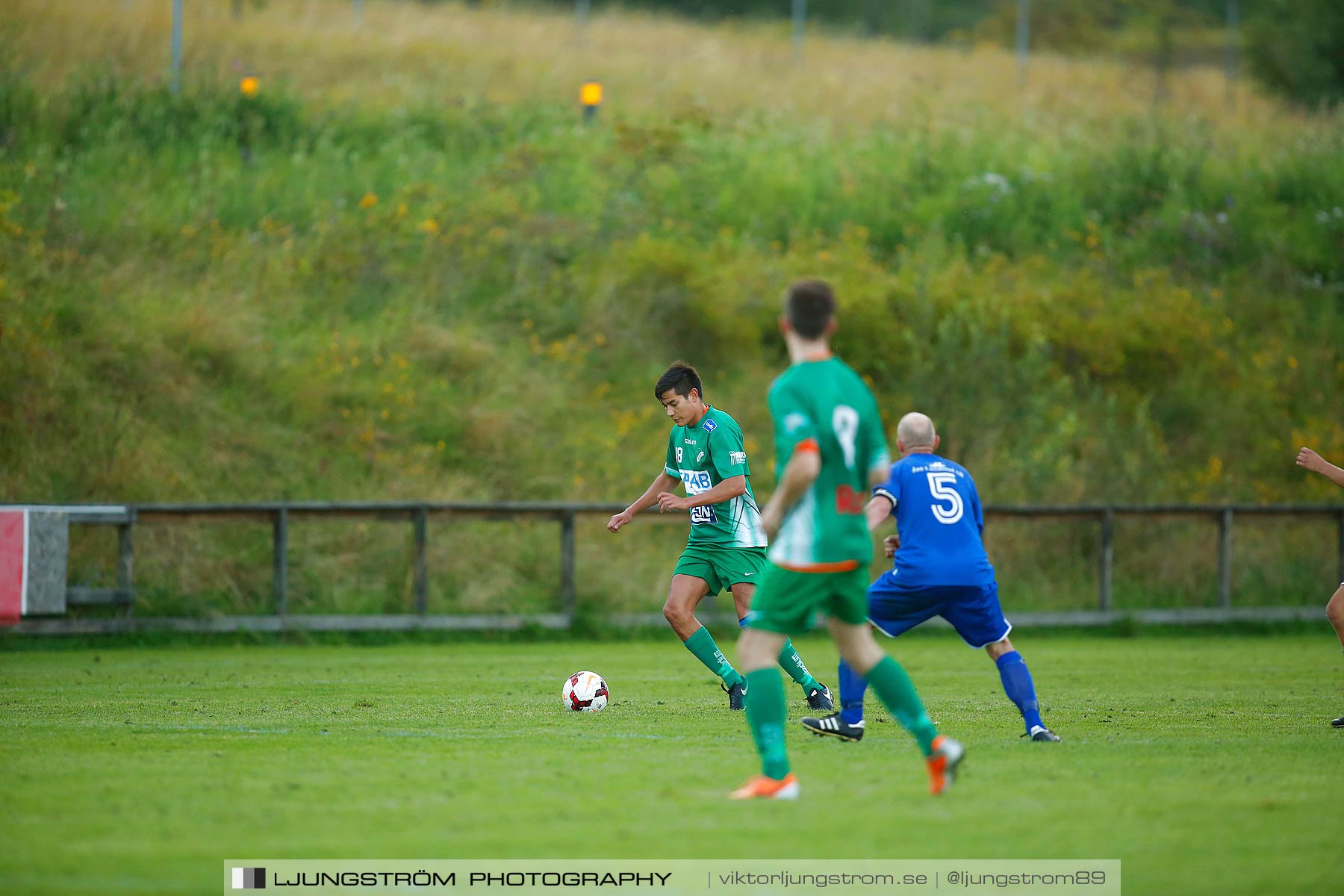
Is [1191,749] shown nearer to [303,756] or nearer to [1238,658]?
[303,756]

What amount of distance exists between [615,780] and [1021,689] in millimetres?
2633

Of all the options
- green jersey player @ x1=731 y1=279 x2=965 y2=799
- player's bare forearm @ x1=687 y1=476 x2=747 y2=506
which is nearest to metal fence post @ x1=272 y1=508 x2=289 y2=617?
player's bare forearm @ x1=687 y1=476 x2=747 y2=506

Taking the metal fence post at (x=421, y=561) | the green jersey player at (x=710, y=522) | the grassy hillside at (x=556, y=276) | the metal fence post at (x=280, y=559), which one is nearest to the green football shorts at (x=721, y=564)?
the green jersey player at (x=710, y=522)

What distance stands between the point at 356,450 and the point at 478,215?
6270 mm

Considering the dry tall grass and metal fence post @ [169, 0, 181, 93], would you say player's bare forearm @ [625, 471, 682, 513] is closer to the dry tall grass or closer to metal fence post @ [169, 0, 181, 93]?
metal fence post @ [169, 0, 181, 93]

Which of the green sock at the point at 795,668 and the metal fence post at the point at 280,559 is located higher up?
the green sock at the point at 795,668

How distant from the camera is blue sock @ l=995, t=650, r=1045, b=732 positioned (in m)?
8.47

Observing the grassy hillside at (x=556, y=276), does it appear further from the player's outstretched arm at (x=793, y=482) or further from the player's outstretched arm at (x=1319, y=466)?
the player's outstretched arm at (x=793, y=482)

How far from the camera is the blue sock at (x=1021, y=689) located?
8.47m

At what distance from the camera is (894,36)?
44.0m

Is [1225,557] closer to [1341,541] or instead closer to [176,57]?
[1341,541]

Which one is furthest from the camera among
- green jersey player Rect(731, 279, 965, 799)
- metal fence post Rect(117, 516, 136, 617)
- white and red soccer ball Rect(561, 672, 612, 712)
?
metal fence post Rect(117, 516, 136, 617)

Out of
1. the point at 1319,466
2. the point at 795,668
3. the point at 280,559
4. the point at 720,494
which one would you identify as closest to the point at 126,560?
the point at 280,559

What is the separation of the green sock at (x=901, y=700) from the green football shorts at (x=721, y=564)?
144 inches
